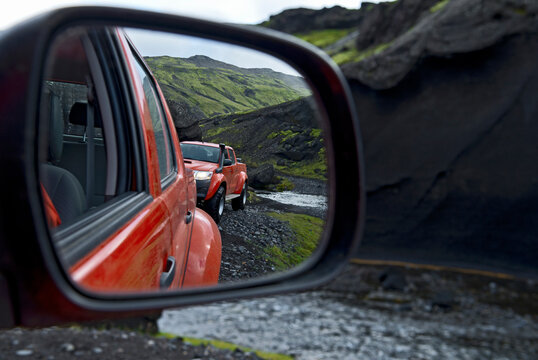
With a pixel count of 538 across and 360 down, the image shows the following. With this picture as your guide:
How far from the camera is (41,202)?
2.05 ft

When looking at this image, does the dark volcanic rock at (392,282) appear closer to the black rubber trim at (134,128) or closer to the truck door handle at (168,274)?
the truck door handle at (168,274)

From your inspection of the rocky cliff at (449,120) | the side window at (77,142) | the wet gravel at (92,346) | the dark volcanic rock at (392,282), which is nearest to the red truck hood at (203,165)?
the wet gravel at (92,346)

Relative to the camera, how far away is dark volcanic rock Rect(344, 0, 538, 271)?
3353cm

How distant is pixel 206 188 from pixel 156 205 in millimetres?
6073

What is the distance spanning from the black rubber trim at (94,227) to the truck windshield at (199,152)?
530 cm

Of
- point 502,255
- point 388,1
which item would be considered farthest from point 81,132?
→ point 388,1

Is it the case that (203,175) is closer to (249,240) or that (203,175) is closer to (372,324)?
(249,240)

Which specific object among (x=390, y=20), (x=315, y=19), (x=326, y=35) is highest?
(x=315, y=19)

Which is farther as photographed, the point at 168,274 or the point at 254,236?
the point at 254,236

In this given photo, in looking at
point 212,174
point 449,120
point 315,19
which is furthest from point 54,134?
point 315,19

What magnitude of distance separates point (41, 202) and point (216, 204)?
7.45 meters

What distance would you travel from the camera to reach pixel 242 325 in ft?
21.2

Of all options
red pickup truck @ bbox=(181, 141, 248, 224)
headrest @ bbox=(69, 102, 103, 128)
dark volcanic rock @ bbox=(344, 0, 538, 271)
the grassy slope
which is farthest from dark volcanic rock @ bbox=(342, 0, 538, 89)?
headrest @ bbox=(69, 102, 103, 128)

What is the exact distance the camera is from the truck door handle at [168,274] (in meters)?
1.33
